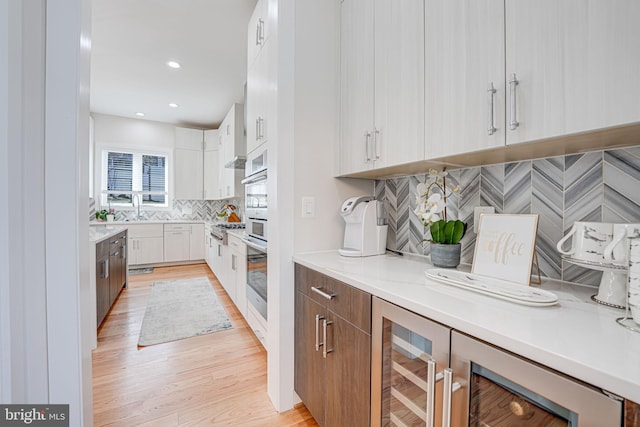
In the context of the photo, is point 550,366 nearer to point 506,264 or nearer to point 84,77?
point 506,264

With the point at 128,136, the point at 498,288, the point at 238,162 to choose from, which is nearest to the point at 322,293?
the point at 498,288

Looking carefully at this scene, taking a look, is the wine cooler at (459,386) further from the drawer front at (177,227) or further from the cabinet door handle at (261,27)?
the drawer front at (177,227)

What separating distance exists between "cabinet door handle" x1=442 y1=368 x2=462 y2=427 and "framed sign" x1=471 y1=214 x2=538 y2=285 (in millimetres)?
438

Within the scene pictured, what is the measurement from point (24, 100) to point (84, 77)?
0.21 m

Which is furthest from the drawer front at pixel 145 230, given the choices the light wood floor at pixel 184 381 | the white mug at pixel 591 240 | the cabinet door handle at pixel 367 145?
the white mug at pixel 591 240

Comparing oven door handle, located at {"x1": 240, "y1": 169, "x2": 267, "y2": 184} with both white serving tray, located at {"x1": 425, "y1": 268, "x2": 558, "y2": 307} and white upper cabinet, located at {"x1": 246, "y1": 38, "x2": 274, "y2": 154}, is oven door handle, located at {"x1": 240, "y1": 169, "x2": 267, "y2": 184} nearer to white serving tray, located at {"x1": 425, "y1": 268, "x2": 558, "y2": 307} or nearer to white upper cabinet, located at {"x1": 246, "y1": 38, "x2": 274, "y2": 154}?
white upper cabinet, located at {"x1": 246, "y1": 38, "x2": 274, "y2": 154}

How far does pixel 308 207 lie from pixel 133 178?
5.34 meters

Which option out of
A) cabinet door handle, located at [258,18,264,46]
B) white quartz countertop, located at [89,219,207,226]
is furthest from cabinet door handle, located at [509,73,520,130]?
white quartz countertop, located at [89,219,207,226]

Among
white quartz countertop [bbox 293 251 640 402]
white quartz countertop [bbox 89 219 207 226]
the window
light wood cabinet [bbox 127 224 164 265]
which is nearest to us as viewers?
white quartz countertop [bbox 293 251 640 402]

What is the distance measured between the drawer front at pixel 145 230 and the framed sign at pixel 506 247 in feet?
17.8

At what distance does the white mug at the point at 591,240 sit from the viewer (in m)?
0.75

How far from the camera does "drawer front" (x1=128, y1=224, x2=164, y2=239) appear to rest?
4.78 meters

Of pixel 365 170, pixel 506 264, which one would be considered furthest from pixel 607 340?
pixel 365 170

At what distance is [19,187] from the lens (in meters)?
0.76
